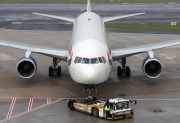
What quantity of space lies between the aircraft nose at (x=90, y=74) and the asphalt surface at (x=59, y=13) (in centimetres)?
3739

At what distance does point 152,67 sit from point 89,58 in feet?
24.8

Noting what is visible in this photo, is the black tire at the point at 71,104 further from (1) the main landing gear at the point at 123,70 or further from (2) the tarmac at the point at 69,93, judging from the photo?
(1) the main landing gear at the point at 123,70

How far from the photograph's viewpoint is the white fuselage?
30.9 metres

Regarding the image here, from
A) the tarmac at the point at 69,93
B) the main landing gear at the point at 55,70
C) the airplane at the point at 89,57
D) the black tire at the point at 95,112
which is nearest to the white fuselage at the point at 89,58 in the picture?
the airplane at the point at 89,57

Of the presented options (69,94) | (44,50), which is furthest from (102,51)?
(44,50)

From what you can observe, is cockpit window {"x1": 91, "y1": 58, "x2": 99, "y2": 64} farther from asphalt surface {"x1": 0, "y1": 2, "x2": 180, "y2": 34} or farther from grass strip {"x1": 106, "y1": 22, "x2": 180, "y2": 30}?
grass strip {"x1": 106, "y1": 22, "x2": 180, "y2": 30}

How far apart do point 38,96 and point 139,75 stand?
984cm

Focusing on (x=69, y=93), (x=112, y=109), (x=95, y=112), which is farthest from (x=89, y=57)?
(x=69, y=93)

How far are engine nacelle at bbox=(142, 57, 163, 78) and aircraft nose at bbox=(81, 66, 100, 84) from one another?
7211 mm

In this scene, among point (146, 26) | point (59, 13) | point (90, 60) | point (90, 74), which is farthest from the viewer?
point (59, 13)

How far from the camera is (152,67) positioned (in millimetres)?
37469

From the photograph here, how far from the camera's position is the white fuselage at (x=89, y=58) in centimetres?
3088

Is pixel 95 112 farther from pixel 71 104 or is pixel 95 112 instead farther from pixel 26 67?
pixel 26 67

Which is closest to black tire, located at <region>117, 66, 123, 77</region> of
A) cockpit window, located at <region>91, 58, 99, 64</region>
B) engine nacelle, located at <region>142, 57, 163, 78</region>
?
engine nacelle, located at <region>142, 57, 163, 78</region>
